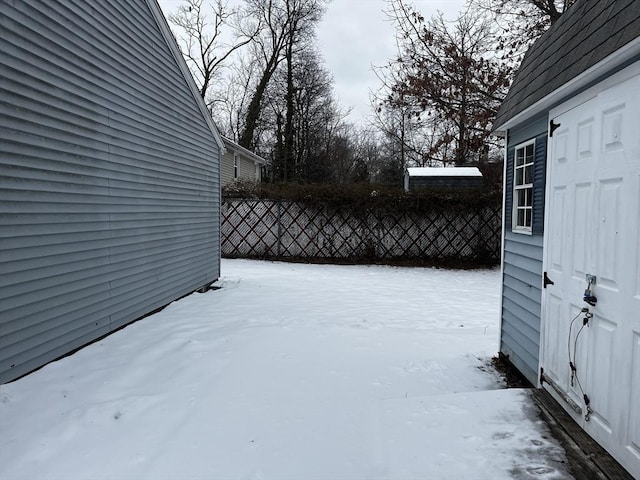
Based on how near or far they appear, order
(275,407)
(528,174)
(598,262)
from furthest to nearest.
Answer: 1. (528,174)
2. (275,407)
3. (598,262)

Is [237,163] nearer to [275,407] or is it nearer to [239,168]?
[239,168]

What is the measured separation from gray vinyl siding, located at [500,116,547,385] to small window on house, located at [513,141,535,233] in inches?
3.1

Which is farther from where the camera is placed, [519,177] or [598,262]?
[519,177]

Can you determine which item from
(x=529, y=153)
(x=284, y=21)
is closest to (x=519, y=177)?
(x=529, y=153)

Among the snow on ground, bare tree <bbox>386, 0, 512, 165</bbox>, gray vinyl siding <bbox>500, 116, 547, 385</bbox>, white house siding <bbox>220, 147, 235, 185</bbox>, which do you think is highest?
bare tree <bbox>386, 0, 512, 165</bbox>

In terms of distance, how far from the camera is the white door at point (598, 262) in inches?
80.1

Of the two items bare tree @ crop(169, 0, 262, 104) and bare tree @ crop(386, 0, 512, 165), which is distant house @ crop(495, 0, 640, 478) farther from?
bare tree @ crop(169, 0, 262, 104)

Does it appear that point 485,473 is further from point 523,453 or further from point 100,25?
point 100,25

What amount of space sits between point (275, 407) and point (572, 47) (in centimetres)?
332

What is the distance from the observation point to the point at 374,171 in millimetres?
29703

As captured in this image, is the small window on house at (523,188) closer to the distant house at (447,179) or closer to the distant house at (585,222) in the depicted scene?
the distant house at (585,222)

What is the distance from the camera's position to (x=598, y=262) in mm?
2344

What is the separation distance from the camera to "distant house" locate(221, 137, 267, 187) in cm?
1562

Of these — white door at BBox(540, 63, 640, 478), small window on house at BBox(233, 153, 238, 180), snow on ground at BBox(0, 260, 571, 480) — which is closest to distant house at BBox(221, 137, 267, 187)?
small window on house at BBox(233, 153, 238, 180)
